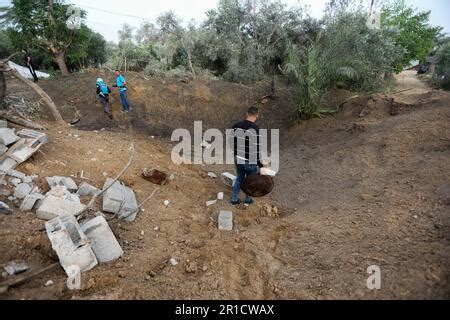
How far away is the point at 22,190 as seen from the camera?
11.2 feet

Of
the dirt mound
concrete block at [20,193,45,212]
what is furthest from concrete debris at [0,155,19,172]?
the dirt mound

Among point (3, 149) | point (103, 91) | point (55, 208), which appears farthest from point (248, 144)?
point (103, 91)

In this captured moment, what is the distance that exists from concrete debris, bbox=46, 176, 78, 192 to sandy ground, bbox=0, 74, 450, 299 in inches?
12.7

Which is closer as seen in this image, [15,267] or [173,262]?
[15,267]

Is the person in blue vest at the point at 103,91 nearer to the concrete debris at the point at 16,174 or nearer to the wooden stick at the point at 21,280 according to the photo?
the concrete debris at the point at 16,174

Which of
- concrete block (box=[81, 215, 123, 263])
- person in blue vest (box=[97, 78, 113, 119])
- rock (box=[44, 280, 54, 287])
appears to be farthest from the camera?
person in blue vest (box=[97, 78, 113, 119])

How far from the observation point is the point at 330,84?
7941mm

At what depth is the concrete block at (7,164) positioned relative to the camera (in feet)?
11.9

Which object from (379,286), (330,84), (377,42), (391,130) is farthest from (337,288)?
(377,42)

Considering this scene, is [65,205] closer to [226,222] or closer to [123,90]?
[226,222]

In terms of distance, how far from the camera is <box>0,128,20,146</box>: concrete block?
12.7 ft

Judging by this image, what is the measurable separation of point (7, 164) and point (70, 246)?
7.36 feet

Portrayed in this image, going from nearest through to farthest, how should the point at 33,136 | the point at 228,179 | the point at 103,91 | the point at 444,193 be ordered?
1. the point at 444,193
2. the point at 33,136
3. the point at 228,179
4. the point at 103,91

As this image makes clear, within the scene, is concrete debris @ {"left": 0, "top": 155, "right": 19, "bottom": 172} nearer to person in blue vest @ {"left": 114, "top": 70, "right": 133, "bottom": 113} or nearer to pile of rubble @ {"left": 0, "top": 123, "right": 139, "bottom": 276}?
pile of rubble @ {"left": 0, "top": 123, "right": 139, "bottom": 276}
